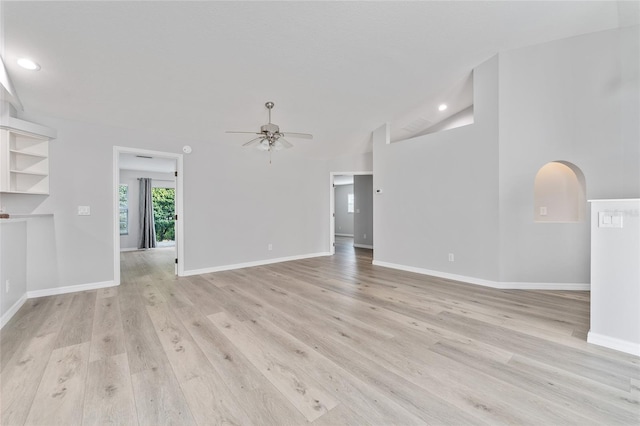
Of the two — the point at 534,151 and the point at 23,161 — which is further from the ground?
the point at 534,151

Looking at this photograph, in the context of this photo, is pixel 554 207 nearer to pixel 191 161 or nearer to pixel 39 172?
pixel 191 161

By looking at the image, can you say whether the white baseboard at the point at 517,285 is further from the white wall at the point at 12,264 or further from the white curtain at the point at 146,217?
the white curtain at the point at 146,217

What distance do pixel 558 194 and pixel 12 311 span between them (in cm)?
755

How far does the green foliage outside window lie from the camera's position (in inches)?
373

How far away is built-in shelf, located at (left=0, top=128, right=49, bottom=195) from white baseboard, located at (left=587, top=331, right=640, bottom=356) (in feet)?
20.1

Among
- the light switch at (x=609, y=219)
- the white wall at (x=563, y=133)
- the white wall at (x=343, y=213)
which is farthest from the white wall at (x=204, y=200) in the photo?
the white wall at (x=343, y=213)

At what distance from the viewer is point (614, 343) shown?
209cm

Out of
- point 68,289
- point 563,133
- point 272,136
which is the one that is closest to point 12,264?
point 68,289

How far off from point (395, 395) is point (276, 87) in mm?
3641

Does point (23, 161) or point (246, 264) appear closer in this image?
point (23, 161)

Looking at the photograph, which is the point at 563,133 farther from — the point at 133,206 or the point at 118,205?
the point at 133,206

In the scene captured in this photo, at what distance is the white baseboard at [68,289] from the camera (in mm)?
3484

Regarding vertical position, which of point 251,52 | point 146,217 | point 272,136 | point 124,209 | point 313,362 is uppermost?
point 251,52

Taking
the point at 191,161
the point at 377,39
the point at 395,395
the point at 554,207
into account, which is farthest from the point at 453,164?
the point at 191,161
